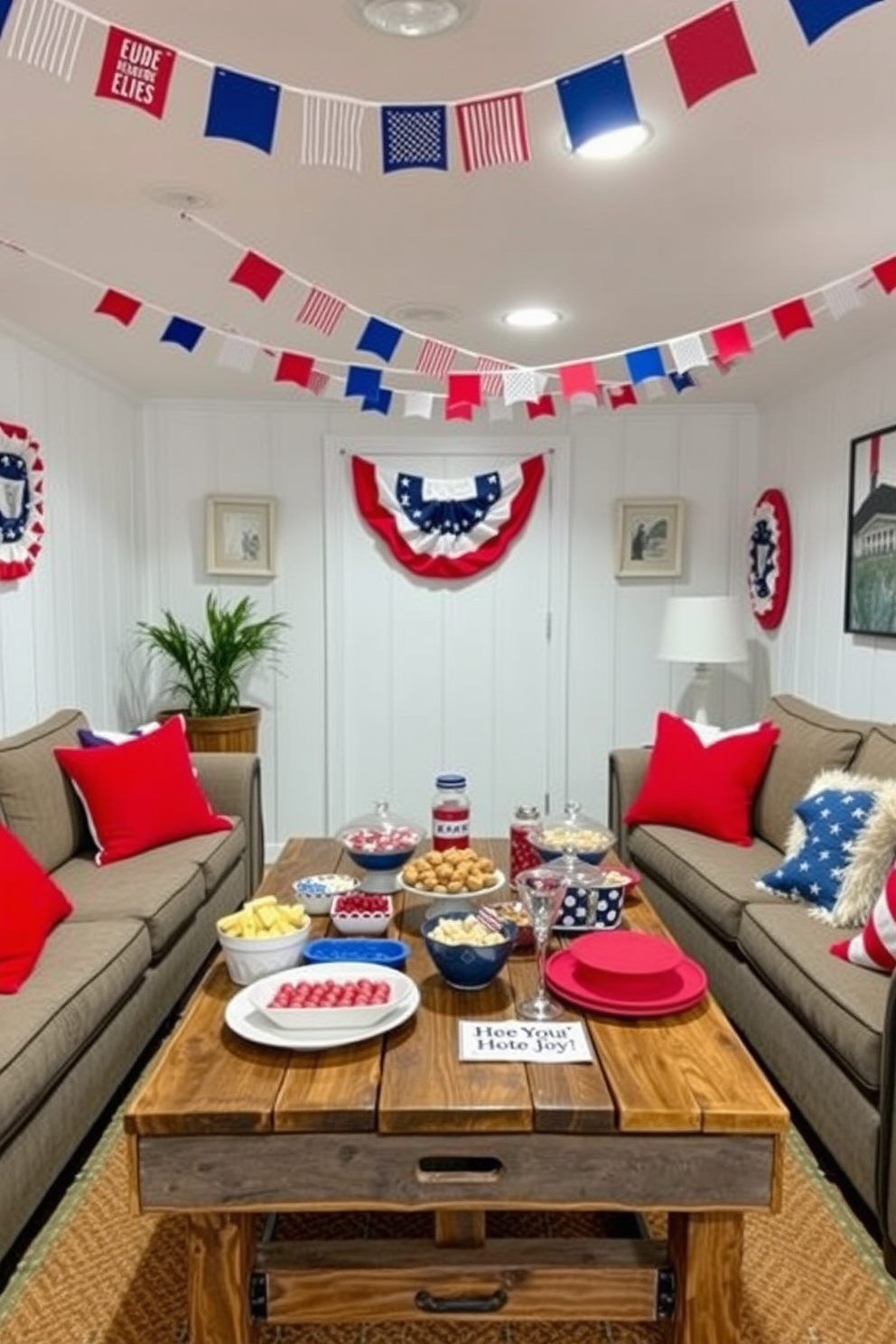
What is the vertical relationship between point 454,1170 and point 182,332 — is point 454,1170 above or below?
below

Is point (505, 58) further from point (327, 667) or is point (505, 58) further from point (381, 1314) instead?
point (327, 667)

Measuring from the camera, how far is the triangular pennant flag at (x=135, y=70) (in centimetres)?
138

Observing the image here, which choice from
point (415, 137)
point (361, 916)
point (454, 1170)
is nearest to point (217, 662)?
point (361, 916)

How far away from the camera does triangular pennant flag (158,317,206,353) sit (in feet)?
9.07

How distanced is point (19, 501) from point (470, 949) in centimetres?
239

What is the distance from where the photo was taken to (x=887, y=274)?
2.30m

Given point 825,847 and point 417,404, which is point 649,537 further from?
point 825,847


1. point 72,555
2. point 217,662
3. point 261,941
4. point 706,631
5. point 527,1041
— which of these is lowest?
point 527,1041

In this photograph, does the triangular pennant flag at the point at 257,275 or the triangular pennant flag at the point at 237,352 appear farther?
the triangular pennant flag at the point at 237,352

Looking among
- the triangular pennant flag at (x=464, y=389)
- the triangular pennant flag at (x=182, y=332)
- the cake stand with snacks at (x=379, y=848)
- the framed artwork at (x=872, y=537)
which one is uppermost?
the triangular pennant flag at (x=182, y=332)

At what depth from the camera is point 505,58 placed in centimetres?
151

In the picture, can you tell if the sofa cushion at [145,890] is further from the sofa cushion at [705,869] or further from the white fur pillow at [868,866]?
the white fur pillow at [868,866]

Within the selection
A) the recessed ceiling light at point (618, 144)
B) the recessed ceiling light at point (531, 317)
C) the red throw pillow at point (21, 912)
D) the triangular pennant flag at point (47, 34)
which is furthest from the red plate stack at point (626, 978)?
the recessed ceiling light at point (531, 317)

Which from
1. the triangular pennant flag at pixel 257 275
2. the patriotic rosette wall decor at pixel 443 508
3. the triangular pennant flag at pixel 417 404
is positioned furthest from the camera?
the patriotic rosette wall decor at pixel 443 508
